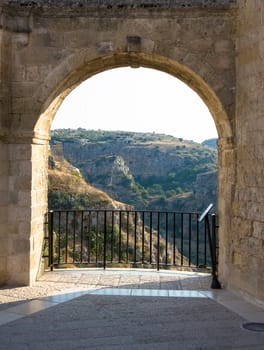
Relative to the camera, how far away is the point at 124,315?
511cm

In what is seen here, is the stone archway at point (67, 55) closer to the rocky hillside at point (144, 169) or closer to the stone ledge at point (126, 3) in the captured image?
the stone ledge at point (126, 3)

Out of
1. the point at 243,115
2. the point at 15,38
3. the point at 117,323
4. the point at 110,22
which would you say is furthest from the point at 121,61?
the point at 117,323

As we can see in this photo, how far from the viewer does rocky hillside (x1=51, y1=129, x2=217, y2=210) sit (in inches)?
1598

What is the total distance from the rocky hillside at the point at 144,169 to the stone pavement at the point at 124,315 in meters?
22.9

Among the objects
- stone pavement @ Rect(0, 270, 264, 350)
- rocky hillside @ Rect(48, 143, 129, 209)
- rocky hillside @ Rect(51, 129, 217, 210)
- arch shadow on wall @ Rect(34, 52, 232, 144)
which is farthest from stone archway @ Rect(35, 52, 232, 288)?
rocky hillside @ Rect(51, 129, 217, 210)

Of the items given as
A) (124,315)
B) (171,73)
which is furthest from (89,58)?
(124,315)

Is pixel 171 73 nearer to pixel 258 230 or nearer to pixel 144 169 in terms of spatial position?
pixel 258 230

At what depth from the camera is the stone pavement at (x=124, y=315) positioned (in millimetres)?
4242

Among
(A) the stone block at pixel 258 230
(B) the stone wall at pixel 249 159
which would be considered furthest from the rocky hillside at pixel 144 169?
(A) the stone block at pixel 258 230

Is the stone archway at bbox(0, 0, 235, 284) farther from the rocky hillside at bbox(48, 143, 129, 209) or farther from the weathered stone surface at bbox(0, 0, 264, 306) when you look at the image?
the rocky hillside at bbox(48, 143, 129, 209)

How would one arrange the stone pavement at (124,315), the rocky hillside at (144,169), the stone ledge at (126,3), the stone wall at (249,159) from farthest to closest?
the rocky hillside at (144,169), the stone ledge at (126,3), the stone wall at (249,159), the stone pavement at (124,315)

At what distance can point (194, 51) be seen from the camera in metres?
6.45

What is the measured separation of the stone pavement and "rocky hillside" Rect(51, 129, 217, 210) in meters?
22.9

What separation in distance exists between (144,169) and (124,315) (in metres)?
51.9
